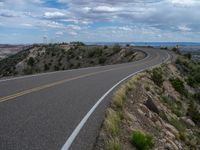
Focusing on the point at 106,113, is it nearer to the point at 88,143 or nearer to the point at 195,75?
the point at 88,143

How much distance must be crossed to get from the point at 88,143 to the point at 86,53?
187 feet

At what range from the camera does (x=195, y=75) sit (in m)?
38.1

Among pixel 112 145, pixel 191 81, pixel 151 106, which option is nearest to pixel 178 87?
pixel 191 81

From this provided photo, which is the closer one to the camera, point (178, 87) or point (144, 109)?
point (144, 109)

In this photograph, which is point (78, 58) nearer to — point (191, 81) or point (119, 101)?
point (191, 81)

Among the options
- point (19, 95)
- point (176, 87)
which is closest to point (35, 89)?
point (19, 95)

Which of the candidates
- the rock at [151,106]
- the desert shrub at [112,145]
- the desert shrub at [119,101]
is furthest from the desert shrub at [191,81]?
the desert shrub at [112,145]

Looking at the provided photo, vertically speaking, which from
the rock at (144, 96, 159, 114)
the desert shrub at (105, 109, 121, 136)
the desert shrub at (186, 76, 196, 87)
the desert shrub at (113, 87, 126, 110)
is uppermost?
the desert shrub at (105, 109, 121, 136)

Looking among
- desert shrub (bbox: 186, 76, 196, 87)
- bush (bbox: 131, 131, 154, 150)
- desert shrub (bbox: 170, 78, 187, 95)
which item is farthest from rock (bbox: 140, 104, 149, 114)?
desert shrub (bbox: 186, 76, 196, 87)

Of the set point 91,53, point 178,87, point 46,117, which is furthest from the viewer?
point 91,53

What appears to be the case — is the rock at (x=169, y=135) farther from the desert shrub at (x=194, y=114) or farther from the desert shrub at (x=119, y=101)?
the desert shrub at (x=194, y=114)

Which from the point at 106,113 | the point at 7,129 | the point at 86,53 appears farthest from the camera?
the point at 86,53

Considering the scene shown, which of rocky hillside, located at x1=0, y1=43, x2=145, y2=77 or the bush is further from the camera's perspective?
rocky hillside, located at x1=0, y1=43, x2=145, y2=77

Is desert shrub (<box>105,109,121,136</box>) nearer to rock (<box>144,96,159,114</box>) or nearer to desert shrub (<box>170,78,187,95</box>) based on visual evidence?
rock (<box>144,96,159,114</box>)
